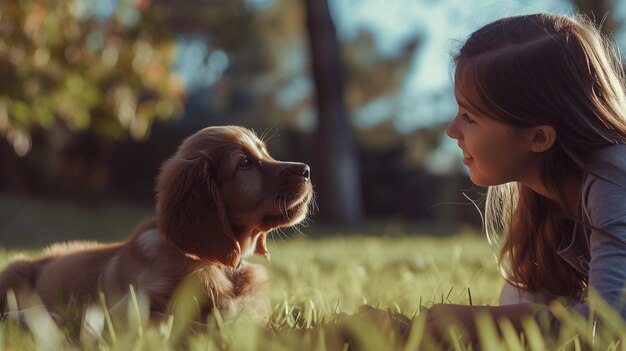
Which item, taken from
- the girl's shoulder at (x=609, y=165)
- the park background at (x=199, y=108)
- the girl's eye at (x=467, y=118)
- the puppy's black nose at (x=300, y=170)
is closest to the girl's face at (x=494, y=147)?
the girl's eye at (x=467, y=118)

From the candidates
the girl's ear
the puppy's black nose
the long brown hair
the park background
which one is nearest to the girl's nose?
the long brown hair

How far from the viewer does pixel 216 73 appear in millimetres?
22109

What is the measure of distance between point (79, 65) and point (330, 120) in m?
4.89

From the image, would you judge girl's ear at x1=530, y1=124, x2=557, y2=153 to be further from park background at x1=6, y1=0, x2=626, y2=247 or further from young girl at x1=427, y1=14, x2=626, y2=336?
park background at x1=6, y1=0, x2=626, y2=247

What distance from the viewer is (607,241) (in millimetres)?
2092

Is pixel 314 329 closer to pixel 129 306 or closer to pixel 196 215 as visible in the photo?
pixel 129 306

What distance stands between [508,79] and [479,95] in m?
0.11

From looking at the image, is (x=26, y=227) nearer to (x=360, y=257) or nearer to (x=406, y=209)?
(x=360, y=257)

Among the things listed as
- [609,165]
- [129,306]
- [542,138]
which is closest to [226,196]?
[129,306]

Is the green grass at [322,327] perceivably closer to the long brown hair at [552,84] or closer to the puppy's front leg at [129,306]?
the puppy's front leg at [129,306]

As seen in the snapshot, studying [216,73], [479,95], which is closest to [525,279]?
[479,95]

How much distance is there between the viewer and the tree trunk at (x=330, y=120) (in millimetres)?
12672

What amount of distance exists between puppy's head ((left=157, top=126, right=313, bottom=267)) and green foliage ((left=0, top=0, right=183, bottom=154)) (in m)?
5.62

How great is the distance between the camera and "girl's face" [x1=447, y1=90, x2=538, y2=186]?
2.47 metres
